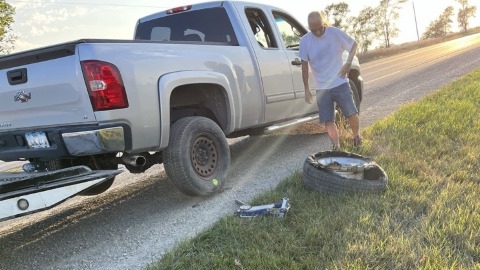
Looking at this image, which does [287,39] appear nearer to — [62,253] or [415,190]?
[415,190]

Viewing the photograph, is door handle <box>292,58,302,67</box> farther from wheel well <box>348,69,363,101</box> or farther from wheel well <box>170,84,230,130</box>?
wheel well <box>170,84,230,130</box>

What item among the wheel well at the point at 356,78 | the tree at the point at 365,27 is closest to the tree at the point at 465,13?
the tree at the point at 365,27

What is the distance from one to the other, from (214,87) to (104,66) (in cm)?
140

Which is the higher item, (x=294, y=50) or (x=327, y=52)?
(x=294, y=50)

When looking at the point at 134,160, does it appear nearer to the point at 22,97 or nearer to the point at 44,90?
the point at 44,90

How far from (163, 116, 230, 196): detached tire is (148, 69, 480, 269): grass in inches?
25.9

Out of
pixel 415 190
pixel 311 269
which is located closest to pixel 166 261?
pixel 311 269

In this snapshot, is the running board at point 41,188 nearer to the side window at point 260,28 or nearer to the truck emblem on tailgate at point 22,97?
the truck emblem on tailgate at point 22,97

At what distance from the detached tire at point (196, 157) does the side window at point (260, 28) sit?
1608mm

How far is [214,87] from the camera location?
477 cm

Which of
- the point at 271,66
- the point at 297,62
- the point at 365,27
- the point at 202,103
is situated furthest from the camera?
the point at 365,27

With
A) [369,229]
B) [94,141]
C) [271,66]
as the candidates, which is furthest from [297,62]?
[369,229]

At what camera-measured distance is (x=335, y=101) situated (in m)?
5.62

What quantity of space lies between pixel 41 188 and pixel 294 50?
13.0 ft
